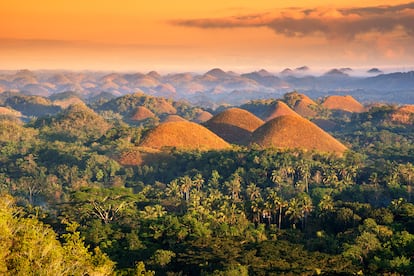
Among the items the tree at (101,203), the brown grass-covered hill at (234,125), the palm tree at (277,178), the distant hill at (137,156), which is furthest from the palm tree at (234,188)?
the brown grass-covered hill at (234,125)

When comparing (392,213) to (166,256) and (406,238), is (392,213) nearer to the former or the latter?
(406,238)

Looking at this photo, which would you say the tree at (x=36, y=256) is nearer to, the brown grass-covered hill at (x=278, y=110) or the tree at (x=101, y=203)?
the tree at (x=101, y=203)

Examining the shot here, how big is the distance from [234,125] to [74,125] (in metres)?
48.0

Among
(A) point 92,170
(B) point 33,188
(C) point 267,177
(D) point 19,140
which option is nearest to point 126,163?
(A) point 92,170

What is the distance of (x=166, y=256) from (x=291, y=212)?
66.1 ft

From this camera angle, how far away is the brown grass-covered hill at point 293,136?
111 m

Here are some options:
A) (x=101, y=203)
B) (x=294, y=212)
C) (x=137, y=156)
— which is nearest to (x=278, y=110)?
(x=137, y=156)

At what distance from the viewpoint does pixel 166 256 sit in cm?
3678

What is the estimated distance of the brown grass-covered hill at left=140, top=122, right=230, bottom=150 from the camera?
11169 cm

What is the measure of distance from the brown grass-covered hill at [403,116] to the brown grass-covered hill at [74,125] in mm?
86188

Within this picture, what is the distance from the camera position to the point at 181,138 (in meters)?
115

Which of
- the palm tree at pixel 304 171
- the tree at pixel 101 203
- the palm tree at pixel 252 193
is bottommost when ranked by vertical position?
the palm tree at pixel 252 193

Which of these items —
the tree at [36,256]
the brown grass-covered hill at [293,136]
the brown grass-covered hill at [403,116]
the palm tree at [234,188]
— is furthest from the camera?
the brown grass-covered hill at [403,116]

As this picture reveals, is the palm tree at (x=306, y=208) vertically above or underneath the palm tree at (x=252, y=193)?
above
